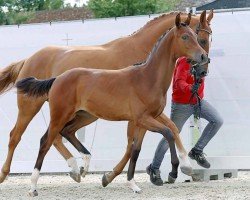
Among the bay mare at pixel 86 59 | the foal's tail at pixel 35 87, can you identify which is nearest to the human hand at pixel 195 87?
the bay mare at pixel 86 59

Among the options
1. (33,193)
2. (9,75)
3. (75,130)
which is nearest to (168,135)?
(33,193)

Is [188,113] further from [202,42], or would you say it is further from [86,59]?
[86,59]

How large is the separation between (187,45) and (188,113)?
134 centimetres

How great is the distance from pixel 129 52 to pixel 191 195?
2.10m

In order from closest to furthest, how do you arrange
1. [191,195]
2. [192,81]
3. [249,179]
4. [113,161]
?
[191,195] → [192,81] → [249,179] → [113,161]

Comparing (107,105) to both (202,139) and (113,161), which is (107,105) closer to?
(202,139)

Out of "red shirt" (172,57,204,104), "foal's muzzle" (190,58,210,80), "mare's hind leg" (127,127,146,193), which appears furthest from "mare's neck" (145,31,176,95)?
"red shirt" (172,57,204,104)

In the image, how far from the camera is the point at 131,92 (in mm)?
8273

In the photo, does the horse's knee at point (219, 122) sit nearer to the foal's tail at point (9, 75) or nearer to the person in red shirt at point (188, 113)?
the person in red shirt at point (188, 113)

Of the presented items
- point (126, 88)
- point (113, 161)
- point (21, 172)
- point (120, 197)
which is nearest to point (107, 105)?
point (126, 88)

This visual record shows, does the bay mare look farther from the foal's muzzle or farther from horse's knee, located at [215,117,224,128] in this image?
horse's knee, located at [215,117,224,128]

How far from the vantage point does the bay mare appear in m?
9.19

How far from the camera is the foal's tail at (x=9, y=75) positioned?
10.4 m

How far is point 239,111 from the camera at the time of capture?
10055 millimetres
